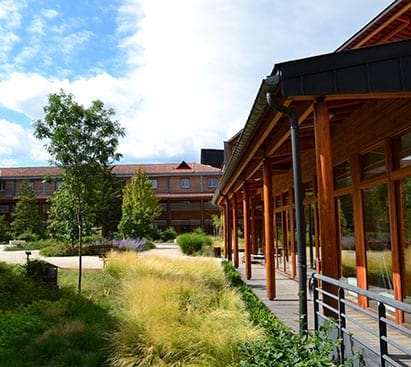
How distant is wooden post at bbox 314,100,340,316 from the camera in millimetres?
4473

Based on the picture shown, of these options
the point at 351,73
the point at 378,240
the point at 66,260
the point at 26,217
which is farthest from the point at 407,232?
the point at 26,217

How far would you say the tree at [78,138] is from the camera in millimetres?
11945

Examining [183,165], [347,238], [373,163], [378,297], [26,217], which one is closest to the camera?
[378,297]

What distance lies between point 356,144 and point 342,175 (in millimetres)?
1056

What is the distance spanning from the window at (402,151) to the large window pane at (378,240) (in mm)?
476

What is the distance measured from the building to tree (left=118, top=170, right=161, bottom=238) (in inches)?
338

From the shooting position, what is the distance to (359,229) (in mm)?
6906

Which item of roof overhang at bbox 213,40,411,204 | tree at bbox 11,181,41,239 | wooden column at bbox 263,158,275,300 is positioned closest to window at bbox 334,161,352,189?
wooden column at bbox 263,158,275,300

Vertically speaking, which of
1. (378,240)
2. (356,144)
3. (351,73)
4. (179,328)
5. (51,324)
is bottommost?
(51,324)

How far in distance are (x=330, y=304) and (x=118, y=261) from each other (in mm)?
7848

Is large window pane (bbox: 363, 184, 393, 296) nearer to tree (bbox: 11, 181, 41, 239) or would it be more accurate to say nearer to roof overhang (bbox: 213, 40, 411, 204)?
roof overhang (bbox: 213, 40, 411, 204)

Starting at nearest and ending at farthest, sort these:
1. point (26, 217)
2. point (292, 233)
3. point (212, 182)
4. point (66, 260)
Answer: point (292, 233) → point (66, 260) → point (26, 217) → point (212, 182)

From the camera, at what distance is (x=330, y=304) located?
4.77 meters

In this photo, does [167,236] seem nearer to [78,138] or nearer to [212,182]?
[212,182]
